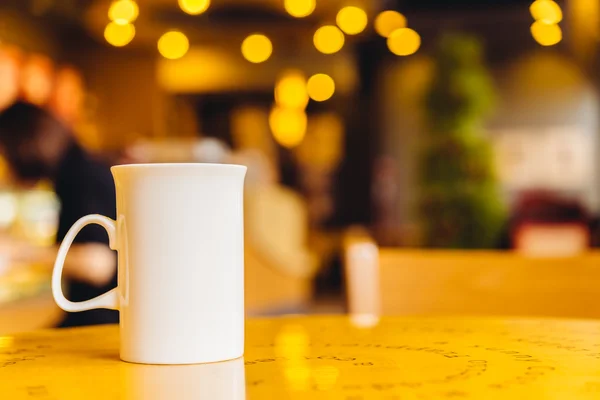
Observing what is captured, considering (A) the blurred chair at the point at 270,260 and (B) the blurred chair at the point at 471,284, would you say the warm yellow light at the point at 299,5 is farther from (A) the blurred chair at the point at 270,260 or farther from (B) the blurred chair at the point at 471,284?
(B) the blurred chair at the point at 471,284

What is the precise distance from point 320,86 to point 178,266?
32.5ft

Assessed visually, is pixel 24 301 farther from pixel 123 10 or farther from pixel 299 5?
pixel 299 5

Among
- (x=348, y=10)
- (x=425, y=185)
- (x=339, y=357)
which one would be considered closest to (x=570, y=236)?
(x=425, y=185)

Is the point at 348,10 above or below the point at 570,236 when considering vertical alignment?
above

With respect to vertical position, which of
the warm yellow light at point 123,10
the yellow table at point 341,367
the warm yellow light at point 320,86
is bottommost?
the yellow table at point 341,367

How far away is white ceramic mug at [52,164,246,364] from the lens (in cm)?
69

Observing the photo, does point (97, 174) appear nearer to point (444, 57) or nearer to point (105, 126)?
point (444, 57)

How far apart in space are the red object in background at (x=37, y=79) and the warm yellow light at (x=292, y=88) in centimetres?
345

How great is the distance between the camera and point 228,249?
73cm

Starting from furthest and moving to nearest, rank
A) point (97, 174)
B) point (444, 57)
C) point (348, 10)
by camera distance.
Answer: point (348, 10)
point (444, 57)
point (97, 174)

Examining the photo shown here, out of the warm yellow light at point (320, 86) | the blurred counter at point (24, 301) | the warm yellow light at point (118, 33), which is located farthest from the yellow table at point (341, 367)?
the warm yellow light at point (320, 86)

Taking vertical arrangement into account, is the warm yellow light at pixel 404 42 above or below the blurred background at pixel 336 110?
above

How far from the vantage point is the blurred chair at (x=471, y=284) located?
4.57ft

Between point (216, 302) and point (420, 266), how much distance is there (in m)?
0.80
